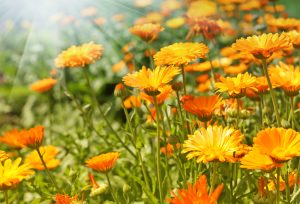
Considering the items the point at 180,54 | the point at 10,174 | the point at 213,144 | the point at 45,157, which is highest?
the point at 180,54

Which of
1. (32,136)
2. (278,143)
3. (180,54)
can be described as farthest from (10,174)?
(278,143)

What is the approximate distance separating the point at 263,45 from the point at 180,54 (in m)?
0.25

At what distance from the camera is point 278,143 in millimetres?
1212

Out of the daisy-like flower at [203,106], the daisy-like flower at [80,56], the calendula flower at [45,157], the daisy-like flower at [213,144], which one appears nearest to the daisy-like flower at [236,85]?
the daisy-like flower at [203,106]

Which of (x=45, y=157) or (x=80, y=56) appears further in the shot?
(x=45, y=157)

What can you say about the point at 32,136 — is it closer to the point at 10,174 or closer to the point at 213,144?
the point at 10,174

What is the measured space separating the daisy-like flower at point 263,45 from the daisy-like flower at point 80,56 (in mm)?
672

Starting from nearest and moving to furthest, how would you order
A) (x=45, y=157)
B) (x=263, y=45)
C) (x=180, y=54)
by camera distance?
(x=263, y=45), (x=180, y=54), (x=45, y=157)

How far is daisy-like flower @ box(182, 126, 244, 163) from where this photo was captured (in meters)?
1.21

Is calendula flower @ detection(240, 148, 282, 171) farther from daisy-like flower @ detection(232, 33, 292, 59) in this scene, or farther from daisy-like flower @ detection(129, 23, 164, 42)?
daisy-like flower @ detection(129, 23, 164, 42)

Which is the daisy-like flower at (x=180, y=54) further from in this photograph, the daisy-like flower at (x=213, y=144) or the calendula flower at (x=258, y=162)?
the calendula flower at (x=258, y=162)

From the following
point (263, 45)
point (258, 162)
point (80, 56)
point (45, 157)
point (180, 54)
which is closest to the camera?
point (258, 162)

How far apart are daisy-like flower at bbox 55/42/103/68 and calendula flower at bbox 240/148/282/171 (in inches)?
34.0

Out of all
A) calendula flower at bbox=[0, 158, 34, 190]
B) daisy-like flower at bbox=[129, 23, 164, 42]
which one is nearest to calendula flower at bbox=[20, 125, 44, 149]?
calendula flower at bbox=[0, 158, 34, 190]
